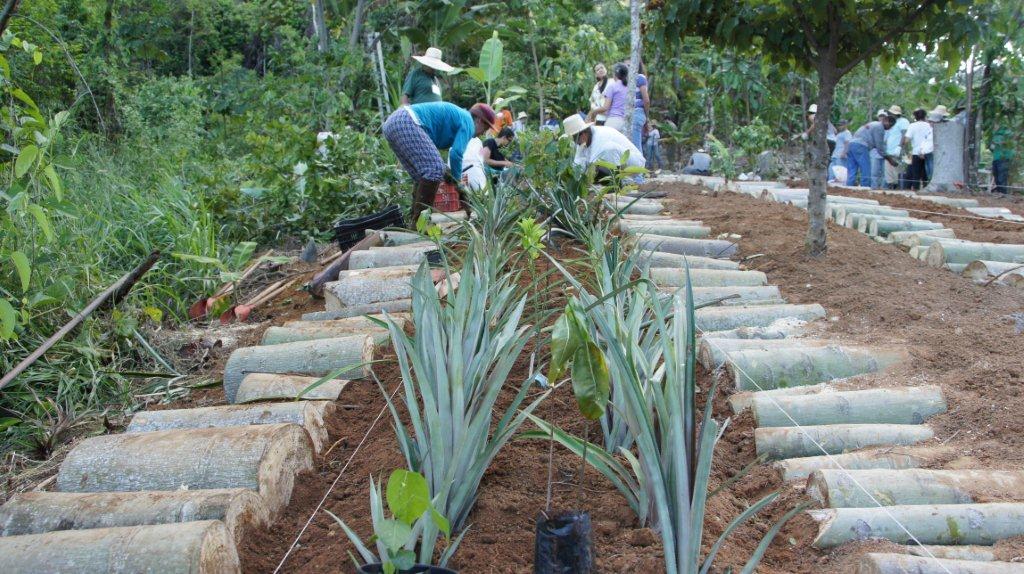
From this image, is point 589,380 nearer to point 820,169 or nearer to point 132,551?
point 132,551

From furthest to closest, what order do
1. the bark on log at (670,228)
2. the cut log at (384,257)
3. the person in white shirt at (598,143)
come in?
the person in white shirt at (598,143)
the bark on log at (670,228)
the cut log at (384,257)

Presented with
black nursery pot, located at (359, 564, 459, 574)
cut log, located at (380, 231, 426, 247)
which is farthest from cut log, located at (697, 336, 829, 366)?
cut log, located at (380, 231, 426, 247)

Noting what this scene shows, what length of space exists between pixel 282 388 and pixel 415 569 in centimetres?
153

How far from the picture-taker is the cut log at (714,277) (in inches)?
184

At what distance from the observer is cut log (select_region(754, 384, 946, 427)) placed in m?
3.02

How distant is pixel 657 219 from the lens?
649 cm

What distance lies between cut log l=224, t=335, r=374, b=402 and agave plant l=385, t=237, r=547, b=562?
3.18 ft

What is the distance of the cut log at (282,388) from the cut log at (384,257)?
2.15 metres

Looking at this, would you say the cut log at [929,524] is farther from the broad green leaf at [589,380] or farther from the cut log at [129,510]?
the cut log at [129,510]

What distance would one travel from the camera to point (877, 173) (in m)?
11.8

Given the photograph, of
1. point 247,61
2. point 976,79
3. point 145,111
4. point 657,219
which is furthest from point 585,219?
point 247,61

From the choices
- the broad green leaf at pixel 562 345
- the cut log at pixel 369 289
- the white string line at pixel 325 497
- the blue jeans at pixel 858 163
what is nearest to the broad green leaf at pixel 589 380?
the broad green leaf at pixel 562 345

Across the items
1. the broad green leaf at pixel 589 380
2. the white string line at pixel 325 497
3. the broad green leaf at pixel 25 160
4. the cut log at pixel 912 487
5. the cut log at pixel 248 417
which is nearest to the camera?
the broad green leaf at pixel 589 380

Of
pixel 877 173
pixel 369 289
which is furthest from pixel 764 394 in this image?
pixel 877 173
